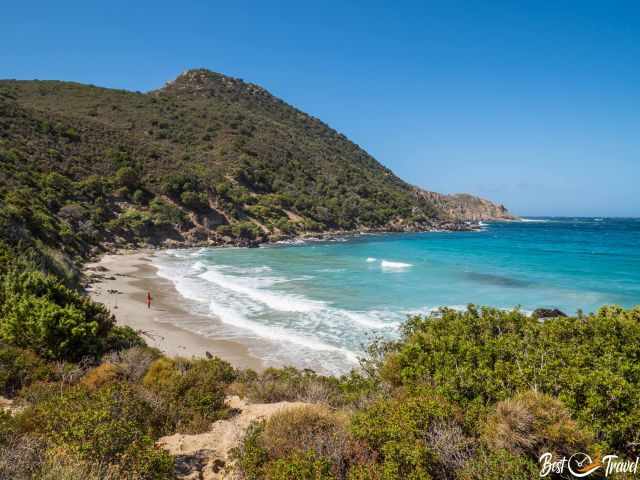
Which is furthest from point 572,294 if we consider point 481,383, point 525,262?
point 481,383

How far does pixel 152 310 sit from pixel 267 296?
6.27 meters

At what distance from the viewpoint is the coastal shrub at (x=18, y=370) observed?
605 centimetres

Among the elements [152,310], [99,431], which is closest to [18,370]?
[99,431]

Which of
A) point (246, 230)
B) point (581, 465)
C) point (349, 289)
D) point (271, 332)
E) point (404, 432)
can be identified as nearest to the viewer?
point (581, 465)

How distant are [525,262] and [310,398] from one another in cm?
3625

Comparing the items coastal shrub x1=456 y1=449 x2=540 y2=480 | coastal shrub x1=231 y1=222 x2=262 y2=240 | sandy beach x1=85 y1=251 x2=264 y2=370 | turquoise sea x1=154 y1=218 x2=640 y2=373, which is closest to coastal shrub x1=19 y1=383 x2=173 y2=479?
coastal shrub x1=456 y1=449 x2=540 y2=480

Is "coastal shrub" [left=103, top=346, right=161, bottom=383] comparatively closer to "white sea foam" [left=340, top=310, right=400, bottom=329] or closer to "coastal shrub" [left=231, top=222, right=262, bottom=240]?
"white sea foam" [left=340, top=310, right=400, bottom=329]

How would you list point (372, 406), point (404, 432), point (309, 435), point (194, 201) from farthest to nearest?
point (194, 201) → point (372, 406) → point (309, 435) → point (404, 432)

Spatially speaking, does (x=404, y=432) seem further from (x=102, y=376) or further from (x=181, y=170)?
(x=181, y=170)

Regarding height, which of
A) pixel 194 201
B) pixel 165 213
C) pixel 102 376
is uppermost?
pixel 194 201

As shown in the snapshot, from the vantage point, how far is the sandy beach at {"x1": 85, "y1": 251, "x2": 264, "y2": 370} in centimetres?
1279

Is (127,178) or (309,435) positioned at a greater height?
(127,178)

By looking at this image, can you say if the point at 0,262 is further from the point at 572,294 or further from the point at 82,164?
the point at 82,164

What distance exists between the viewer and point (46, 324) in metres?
7.64
